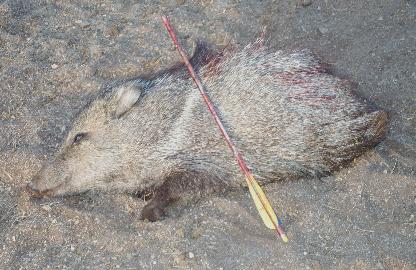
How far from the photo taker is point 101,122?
4.06 metres

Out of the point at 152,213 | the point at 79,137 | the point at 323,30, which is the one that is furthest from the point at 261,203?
the point at 323,30

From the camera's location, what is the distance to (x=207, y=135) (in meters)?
4.05

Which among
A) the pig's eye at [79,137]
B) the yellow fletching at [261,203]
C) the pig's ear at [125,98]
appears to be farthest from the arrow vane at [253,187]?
the pig's eye at [79,137]

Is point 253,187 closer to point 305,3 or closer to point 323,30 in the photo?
point 323,30

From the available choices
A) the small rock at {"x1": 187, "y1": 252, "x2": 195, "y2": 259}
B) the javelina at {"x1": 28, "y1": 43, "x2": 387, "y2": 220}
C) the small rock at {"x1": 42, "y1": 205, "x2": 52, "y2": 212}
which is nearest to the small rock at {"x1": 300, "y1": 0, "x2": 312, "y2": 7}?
the javelina at {"x1": 28, "y1": 43, "x2": 387, "y2": 220}

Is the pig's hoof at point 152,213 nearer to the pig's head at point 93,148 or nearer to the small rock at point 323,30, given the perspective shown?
the pig's head at point 93,148

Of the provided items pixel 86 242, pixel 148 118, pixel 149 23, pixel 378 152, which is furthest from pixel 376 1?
pixel 86 242

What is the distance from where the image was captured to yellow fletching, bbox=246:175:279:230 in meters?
3.68

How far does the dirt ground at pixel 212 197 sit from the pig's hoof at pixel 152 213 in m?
0.05

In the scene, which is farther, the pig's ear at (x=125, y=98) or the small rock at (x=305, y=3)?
the small rock at (x=305, y=3)

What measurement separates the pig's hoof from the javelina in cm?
2

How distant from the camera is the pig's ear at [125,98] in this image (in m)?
4.04

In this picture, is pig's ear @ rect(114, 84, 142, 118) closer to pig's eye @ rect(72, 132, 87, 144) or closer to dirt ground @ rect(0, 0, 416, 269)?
pig's eye @ rect(72, 132, 87, 144)

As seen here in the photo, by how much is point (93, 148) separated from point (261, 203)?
1240 millimetres
